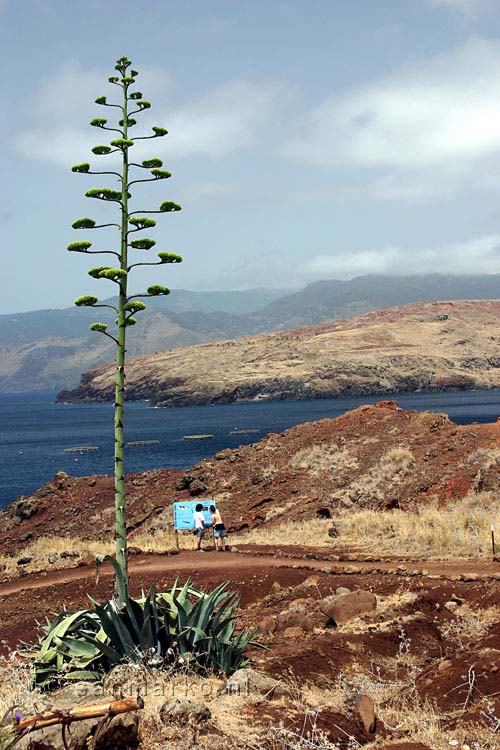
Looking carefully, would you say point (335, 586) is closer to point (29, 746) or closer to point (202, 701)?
point (202, 701)

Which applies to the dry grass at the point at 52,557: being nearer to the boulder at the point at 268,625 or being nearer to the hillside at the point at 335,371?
the boulder at the point at 268,625

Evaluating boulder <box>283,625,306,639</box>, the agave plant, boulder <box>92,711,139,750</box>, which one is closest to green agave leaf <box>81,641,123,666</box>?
the agave plant

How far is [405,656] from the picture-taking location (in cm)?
912

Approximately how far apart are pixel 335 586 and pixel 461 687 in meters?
6.05

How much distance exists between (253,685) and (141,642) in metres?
1.56

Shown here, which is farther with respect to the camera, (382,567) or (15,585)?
(15,585)

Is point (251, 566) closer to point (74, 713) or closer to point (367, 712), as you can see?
point (367, 712)

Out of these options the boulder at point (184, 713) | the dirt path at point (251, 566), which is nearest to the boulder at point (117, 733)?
the boulder at point (184, 713)

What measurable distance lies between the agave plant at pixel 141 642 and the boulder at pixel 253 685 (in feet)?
2.24

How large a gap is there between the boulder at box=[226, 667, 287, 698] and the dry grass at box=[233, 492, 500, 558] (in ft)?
31.2

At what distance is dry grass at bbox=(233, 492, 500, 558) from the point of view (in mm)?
17031

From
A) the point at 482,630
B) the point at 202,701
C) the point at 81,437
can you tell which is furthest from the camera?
the point at 81,437

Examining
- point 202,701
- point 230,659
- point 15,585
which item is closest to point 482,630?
Result: point 230,659

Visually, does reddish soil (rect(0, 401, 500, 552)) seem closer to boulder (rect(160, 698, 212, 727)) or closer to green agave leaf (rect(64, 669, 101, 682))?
green agave leaf (rect(64, 669, 101, 682))
